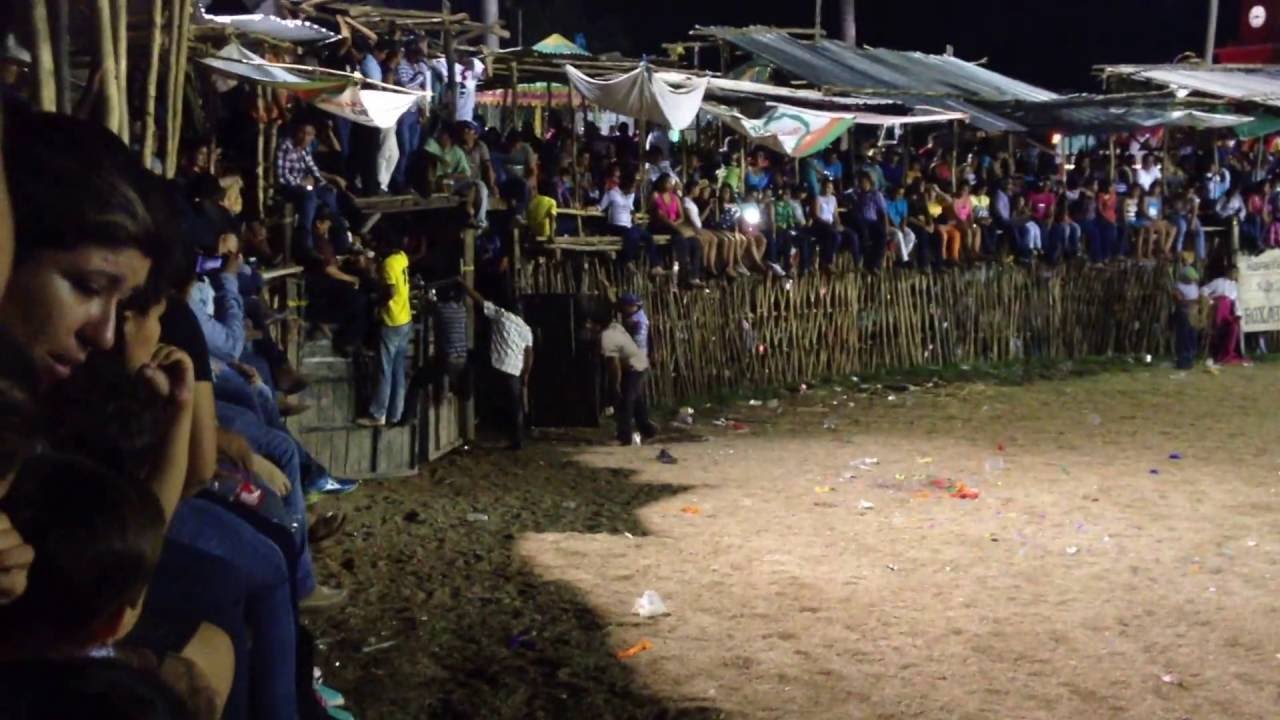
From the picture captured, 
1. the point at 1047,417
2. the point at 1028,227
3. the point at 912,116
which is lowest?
the point at 1047,417

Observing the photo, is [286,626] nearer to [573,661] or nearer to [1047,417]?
[573,661]

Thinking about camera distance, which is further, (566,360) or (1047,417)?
(1047,417)

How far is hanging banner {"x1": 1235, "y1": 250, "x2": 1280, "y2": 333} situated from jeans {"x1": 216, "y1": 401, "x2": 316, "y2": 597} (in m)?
19.5

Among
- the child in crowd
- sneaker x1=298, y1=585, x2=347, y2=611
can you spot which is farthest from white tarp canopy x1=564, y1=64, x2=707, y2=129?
sneaker x1=298, y1=585, x2=347, y2=611

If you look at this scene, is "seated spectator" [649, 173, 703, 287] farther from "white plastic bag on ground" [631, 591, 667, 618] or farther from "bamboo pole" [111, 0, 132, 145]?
"bamboo pole" [111, 0, 132, 145]

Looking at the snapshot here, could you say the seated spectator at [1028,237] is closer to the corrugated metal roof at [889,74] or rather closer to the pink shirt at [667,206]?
the corrugated metal roof at [889,74]

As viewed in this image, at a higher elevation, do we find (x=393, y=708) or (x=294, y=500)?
(x=294, y=500)

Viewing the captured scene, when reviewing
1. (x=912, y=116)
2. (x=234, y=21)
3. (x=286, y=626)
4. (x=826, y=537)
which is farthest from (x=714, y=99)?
(x=286, y=626)

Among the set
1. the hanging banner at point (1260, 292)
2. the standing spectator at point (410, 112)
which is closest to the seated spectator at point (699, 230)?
the standing spectator at point (410, 112)

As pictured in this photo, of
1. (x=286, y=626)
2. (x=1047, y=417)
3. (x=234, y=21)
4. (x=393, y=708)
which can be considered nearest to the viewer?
(x=286, y=626)

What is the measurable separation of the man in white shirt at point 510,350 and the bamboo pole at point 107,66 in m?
10.2

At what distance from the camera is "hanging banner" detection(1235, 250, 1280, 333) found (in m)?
21.9

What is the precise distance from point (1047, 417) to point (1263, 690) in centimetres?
936

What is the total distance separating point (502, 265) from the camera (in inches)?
581
